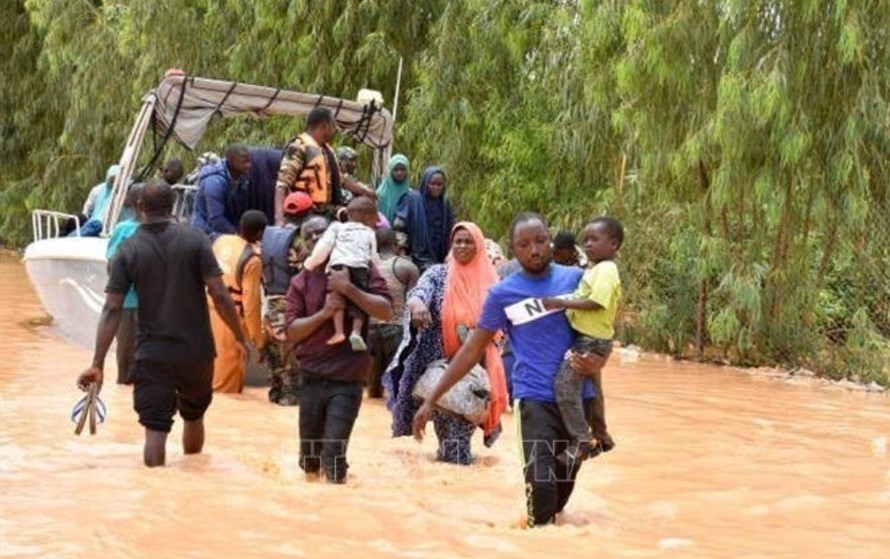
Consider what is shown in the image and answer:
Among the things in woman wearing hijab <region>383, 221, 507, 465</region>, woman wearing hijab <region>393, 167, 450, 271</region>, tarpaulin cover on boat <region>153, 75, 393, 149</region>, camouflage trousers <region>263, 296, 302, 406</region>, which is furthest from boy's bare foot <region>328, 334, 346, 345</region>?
tarpaulin cover on boat <region>153, 75, 393, 149</region>

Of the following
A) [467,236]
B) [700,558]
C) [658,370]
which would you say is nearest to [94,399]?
[467,236]

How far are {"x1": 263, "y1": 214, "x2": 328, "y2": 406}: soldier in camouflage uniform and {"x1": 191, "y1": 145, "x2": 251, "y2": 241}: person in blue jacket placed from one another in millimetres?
1159

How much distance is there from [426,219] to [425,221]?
0.03 metres

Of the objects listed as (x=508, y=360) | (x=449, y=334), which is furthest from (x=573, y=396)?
(x=508, y=360)

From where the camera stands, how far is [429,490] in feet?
23.4

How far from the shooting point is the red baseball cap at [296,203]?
32.4 ft

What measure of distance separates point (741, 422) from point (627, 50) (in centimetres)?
450

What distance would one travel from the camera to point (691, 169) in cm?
1334

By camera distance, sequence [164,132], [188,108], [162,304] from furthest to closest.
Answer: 1. [164,132]
2. [188,108]
3. [162,304]

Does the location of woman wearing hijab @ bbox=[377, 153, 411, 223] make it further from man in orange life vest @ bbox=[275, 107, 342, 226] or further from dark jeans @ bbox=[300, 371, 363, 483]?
dark jeans @ bbox=[300, 371, 363, 483]

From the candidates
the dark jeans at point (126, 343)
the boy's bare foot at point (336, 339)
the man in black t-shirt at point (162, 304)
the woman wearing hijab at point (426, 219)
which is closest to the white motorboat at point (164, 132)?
the dark jeans at point (126, 343)

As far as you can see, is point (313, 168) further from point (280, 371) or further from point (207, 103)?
point (207, 103)

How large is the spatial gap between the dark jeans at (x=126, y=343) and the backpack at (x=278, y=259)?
3.96 ft

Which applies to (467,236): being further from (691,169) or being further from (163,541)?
(691,169)
